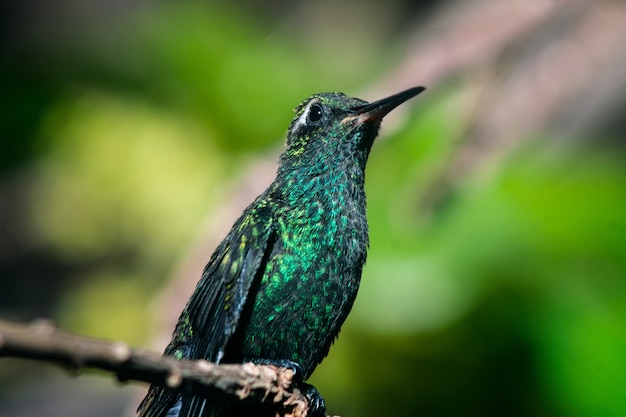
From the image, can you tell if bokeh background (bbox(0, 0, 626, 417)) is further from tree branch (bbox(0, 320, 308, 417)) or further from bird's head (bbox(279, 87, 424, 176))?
tree branch (bbox(0, 320, 308, 417))

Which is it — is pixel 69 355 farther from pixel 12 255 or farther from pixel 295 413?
pixel 12 255

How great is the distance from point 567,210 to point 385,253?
3.47ft

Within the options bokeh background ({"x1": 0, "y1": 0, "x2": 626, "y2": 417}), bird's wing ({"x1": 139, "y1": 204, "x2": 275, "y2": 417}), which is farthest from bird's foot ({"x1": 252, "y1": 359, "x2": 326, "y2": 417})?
bokeh background ({"x1": 0, "y1": 0, "x2": 626, "y2": 417})

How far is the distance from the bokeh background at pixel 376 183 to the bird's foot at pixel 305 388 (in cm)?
131

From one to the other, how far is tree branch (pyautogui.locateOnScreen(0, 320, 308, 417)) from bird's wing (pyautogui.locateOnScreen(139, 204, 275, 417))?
1.61ft

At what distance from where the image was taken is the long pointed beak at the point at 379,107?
2.57 meters

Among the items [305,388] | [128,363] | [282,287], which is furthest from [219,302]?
[128,363]

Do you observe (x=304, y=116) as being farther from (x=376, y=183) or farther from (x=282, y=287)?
(x=376, y=183)

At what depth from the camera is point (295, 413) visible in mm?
2178

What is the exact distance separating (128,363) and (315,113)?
6.00 ft

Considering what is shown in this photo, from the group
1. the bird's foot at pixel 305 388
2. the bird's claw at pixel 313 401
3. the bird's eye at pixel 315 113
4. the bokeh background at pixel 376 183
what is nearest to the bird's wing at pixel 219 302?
the bird's foot at pixel 305 388

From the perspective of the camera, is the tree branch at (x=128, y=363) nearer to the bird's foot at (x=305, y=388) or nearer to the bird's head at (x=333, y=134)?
the bird's foot at (x=305, y=388)

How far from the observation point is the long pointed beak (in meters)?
2.57

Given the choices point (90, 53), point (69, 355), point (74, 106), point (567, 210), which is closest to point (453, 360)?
point (567, 210)
